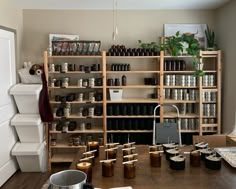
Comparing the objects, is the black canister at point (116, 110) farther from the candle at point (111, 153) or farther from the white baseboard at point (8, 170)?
the candle at point (111, 153)

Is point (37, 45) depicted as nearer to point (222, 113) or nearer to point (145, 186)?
point (222, 113)

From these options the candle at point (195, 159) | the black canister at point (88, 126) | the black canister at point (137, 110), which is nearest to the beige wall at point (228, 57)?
the black canister at point (137, 110)

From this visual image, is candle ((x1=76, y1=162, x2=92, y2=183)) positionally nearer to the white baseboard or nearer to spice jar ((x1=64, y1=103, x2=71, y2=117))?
the white baseboard

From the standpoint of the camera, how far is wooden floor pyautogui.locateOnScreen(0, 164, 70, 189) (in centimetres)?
358

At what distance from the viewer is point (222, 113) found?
4.34 metres

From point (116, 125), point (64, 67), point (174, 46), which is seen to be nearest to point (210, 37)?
point (174, 46)

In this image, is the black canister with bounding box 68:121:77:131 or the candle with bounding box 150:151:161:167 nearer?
the candle with bounding box 150:151:161:167

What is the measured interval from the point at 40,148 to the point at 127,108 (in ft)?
4.66

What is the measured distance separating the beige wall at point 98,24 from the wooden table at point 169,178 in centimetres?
298

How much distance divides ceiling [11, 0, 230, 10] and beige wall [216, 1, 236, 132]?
0.18 m

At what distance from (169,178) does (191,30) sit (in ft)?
11.0

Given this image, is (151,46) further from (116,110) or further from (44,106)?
(44,106)

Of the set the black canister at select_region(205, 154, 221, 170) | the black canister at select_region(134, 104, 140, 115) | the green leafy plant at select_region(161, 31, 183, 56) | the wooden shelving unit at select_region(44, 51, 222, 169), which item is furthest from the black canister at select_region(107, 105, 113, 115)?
the black canister at select_region(205, 154, 221, 170)

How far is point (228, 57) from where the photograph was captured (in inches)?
161
